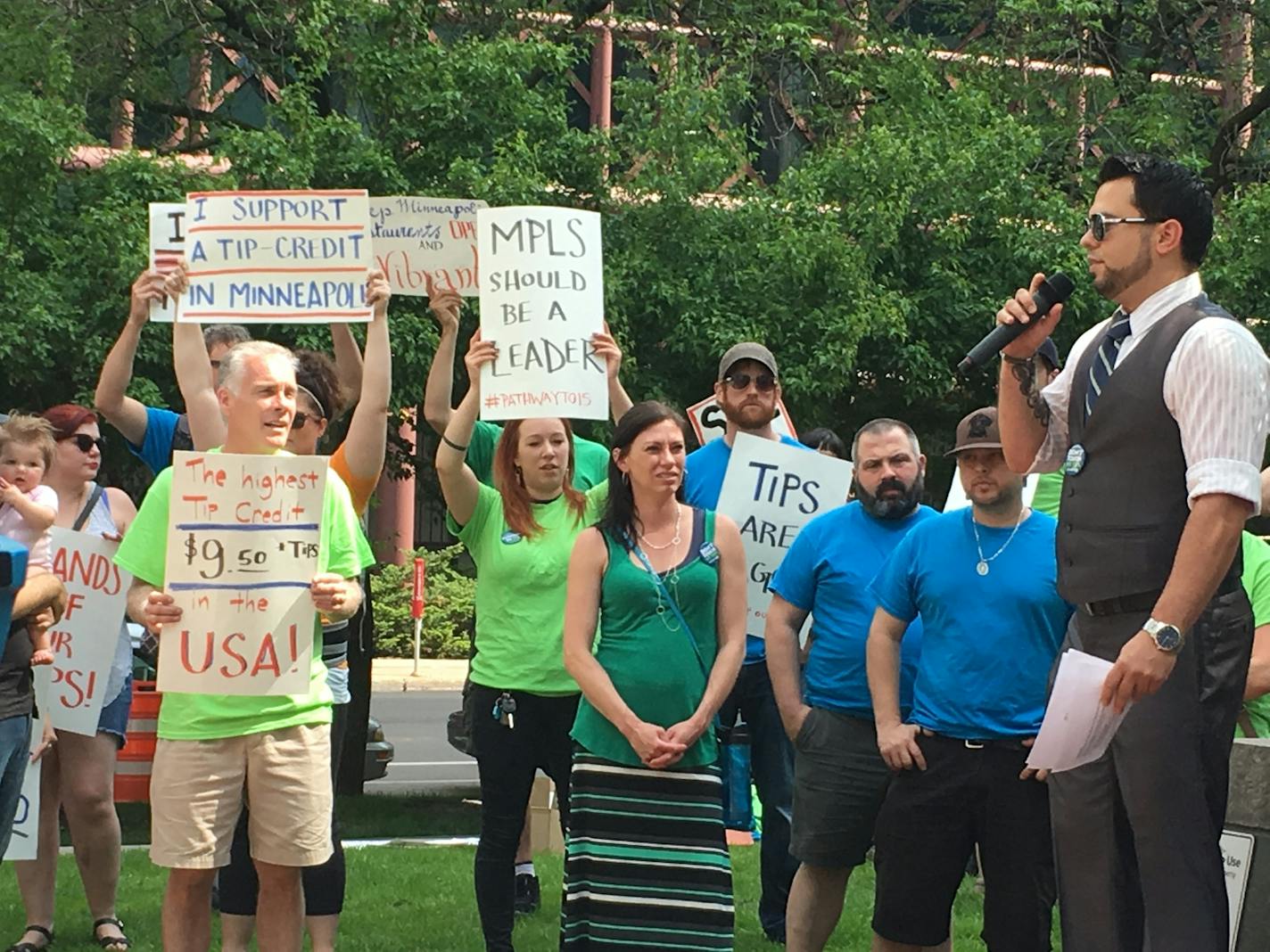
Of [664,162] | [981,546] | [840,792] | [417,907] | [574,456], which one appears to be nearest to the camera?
[981,546]

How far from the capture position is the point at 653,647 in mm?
6238

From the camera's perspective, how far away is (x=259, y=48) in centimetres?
1330

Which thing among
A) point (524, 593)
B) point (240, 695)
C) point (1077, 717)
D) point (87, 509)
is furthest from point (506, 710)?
point (1077, 717)

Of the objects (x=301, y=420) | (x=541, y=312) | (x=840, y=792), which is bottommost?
(x=840, y=792)

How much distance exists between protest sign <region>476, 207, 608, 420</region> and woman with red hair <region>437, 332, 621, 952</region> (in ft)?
0.36

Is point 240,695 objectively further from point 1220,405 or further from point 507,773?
point 1220,405

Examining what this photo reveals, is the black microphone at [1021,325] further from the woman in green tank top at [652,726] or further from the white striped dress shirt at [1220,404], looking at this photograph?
the woman in green tank top at [652,726]

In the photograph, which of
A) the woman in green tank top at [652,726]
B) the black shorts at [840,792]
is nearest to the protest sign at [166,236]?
the woman in green tank top at [652,726]

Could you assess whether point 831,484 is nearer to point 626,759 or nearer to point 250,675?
point 626,759

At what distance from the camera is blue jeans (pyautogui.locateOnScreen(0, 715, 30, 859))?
6207 millimetres

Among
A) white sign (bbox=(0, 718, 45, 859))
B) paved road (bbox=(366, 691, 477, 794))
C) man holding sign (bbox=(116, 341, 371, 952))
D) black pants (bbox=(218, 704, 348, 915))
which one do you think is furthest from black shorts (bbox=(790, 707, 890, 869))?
paved road (bbox=(366, 691, 477, 794))

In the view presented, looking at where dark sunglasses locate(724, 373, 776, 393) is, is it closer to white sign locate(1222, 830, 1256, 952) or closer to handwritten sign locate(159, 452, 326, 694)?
handwritten sign locate(159, 452, 326, 694)

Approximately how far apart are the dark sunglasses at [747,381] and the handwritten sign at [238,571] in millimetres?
2418

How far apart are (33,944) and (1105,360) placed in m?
4.71
